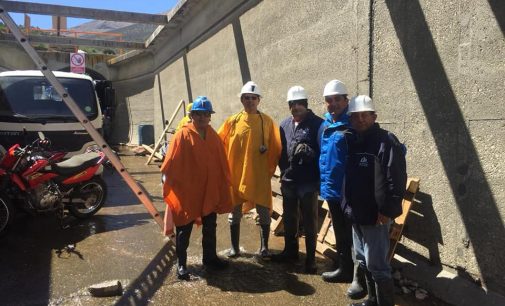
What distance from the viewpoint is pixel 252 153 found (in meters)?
4.45

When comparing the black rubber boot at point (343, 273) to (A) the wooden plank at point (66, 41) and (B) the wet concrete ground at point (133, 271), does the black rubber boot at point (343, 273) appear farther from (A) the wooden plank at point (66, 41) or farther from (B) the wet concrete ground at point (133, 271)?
(A) the wooden plank at point (66, 41)

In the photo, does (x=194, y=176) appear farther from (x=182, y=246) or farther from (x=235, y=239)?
(x=235, y=239)

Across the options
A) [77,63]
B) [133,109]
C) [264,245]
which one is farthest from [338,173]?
[133,109]

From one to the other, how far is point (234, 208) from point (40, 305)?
203 cm

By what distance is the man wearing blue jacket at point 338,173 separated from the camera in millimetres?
3627

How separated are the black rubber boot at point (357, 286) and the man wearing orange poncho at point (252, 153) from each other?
1.13m

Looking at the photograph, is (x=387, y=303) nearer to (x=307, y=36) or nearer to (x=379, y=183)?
(x=379, y=183)

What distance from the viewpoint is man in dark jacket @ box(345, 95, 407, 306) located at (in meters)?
2.97

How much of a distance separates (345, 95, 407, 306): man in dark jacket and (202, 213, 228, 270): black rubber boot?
1560 mm

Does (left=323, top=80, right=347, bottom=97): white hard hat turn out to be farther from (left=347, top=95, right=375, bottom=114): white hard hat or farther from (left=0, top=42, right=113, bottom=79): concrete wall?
(left=0, top=42, right=113, bottom=79): concrete wall

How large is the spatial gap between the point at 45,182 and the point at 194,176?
251cm

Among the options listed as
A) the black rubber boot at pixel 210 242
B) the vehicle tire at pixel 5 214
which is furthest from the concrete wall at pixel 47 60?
the black rubber boot at pixel 210 242

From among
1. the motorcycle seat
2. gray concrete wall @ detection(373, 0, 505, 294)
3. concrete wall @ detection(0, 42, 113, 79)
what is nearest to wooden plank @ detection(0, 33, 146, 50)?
concrete wall @ detection(0, 42, 113, 79)

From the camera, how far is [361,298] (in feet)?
→ 12.1
